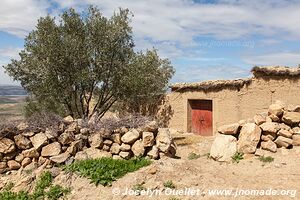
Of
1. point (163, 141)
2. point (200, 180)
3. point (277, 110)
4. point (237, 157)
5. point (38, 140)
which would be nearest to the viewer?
point (200, 180)

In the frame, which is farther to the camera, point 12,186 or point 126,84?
point 126,84

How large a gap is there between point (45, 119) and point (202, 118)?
31.7ft

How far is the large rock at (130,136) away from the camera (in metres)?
9.18

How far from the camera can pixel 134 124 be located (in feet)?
31.7

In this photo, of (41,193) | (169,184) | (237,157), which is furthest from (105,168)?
(237,157)

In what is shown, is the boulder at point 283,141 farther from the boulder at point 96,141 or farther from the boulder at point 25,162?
the boulder at point 25,162

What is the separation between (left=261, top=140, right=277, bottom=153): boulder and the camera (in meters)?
9.95

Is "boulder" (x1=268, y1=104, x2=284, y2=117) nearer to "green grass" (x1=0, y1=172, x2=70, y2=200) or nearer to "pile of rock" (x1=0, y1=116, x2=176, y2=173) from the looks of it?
"pile of rock" (x1=0, y1=116, x2=176, y2=173)

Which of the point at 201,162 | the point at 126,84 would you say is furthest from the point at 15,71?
the point at 201,162

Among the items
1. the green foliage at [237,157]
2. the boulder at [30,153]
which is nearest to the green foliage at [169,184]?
the green foliage at [237,157]

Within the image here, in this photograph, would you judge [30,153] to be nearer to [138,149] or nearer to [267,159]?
[138,149]

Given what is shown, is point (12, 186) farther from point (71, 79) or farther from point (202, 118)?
point (202, 118)

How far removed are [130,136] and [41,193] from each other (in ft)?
8.84

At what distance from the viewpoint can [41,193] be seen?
788 centimetres
